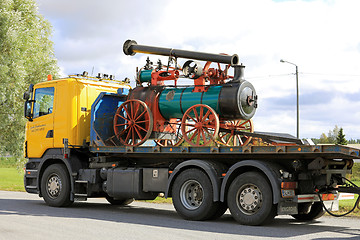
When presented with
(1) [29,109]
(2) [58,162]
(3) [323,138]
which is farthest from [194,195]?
(3) [323,138]

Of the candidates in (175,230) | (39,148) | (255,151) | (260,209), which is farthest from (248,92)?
(39,148)

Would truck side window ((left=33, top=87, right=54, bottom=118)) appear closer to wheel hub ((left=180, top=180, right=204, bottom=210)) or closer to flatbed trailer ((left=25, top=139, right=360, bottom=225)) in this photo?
flatbed trailer ((left=25, top=139, right=360, bottom=225))

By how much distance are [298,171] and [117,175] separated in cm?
490

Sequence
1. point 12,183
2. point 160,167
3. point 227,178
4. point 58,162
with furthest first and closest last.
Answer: point 12,183 → point 58,162 → point 160,167 → point 227,178

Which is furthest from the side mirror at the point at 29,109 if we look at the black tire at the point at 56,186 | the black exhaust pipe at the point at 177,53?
the black exhaust pipe at the point at 177,53

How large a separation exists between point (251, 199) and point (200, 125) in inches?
101

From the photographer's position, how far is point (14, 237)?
30.2 feet

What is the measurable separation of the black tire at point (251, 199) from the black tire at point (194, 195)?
0.55 meters

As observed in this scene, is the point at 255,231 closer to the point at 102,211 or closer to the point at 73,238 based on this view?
the point at 73,238

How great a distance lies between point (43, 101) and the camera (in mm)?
16156

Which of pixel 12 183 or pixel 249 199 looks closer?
pixel 249 199

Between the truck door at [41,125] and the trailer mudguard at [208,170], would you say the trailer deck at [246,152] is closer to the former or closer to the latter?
the trailer mudguard at [208,170]

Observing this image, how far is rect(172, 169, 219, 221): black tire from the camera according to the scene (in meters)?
11.9

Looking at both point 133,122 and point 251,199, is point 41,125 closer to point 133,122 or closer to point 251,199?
point 133,122
